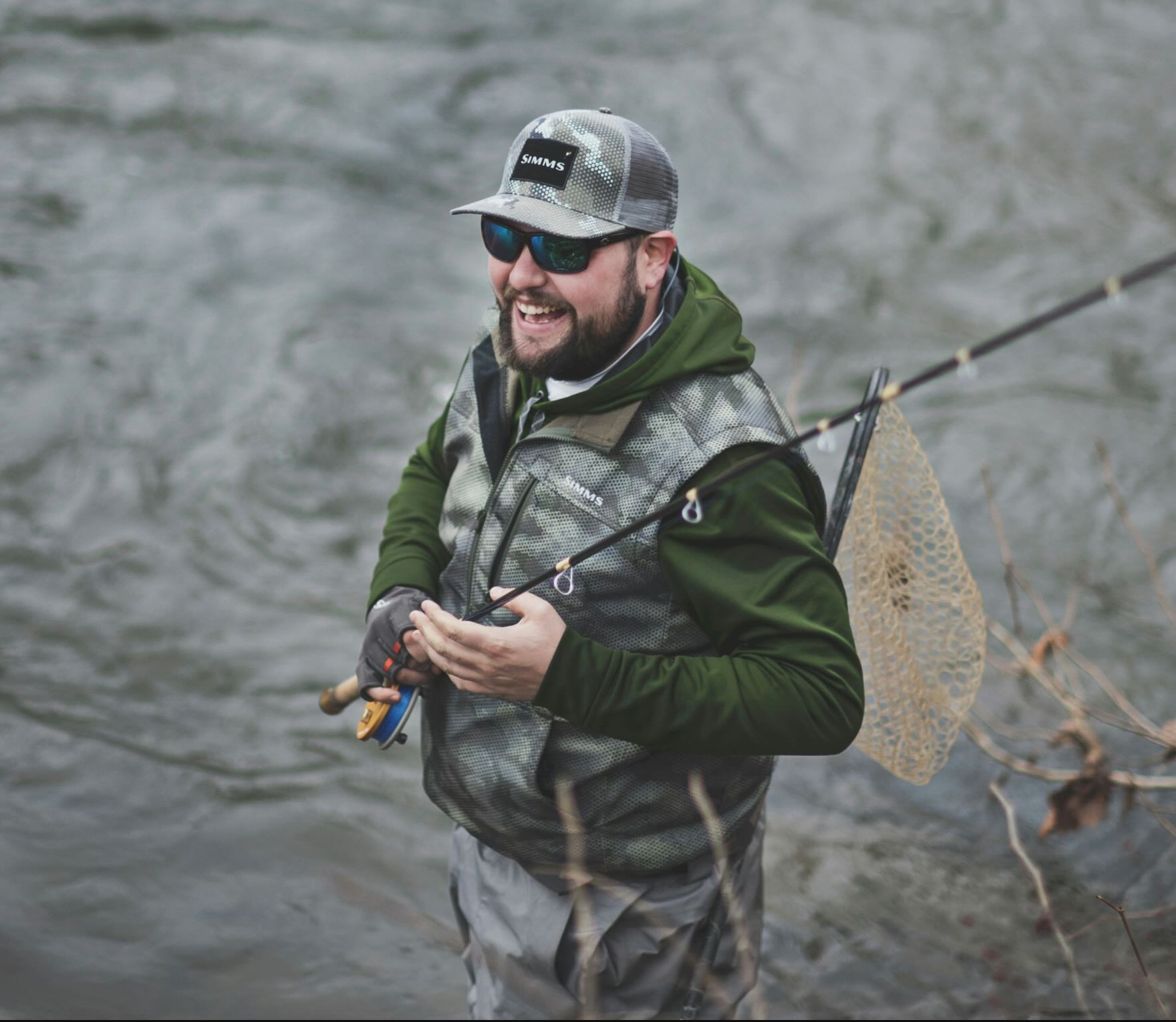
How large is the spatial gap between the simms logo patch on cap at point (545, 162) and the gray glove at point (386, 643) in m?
0.77

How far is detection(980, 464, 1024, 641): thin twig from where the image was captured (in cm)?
396

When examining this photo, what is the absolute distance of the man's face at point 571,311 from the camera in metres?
2.28

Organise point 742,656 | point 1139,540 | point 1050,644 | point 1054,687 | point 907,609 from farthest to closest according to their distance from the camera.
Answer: point 1050,644 < point 1054,687 < point 1139,540 < point 907,609 < point 742,656

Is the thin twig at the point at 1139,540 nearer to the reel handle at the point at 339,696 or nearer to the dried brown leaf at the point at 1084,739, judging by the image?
the dried brown leaf at the point at 1084,739

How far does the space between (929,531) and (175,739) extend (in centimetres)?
290

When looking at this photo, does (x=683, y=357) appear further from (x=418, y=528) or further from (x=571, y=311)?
(x=418, y=528)

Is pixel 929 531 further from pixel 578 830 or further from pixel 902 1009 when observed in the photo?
pixel 902 1009

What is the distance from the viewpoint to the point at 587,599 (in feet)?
7.57

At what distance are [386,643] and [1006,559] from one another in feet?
7.21

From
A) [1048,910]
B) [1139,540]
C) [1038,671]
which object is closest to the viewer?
[1048,910]

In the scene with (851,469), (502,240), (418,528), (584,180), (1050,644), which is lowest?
(1050,644)

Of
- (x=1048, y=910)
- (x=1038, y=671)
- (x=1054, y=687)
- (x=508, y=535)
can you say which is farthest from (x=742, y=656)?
(x=1054, y=687)

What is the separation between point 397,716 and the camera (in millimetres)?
2553

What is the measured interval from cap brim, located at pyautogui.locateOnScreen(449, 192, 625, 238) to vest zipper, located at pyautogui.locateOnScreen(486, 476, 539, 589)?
0.43 metres
